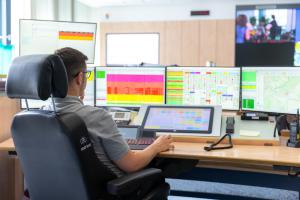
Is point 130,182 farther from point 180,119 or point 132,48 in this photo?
point 132,48

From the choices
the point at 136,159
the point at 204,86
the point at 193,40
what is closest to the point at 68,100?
the point at 136,159

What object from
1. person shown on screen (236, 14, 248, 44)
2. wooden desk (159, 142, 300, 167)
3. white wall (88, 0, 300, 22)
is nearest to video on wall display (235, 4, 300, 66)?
person shown on screen (236, 14, 248, 44)

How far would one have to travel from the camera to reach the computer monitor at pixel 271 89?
229cm

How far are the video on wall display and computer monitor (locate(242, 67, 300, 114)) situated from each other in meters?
4.15

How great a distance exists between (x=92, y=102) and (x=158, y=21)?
182 inches

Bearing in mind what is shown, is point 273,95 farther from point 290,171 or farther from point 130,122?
point 130,122

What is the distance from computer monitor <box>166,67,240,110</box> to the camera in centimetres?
254

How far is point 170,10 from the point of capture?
7.45 meters

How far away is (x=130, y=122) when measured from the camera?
2.51m

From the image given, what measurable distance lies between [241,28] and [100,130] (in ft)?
18.6

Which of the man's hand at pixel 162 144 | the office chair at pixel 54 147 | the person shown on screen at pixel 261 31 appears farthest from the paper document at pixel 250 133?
the person shown on screen at pixel 261 31

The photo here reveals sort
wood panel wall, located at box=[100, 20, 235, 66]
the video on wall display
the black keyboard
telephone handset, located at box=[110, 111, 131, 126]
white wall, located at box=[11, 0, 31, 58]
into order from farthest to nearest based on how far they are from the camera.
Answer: wood panel wall, located at box=[100, 20, 235, 66], the video on wall display, white wall, located at box=[11, 0, 31, 58], telephone handset, located at box=[110, 111, 131, 126], the black keyboard

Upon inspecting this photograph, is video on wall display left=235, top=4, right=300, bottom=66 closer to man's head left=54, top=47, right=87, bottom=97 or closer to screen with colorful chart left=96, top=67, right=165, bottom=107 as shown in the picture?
screen with colorful chart left=96, top=67, right=165, bottom=107

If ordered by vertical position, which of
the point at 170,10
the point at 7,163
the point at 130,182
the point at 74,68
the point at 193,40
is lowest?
the point at 7,163
